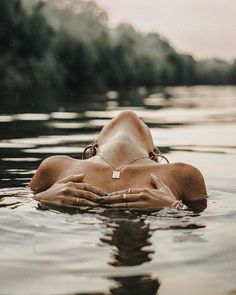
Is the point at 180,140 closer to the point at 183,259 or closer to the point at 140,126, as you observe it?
the point at 140,126

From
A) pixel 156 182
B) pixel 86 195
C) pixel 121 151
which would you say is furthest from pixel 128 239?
pixel 121 151

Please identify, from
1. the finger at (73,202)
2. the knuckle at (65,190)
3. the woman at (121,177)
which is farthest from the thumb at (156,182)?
the knuckle at (65,190)

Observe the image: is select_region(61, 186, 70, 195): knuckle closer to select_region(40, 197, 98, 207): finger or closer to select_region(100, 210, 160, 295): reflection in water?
select_region(40, 197, 98, 207): finger

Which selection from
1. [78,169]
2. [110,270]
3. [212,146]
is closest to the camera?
[110,270]

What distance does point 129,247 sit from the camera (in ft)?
10.2

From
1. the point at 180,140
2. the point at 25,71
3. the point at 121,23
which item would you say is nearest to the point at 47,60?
the point at 25,71

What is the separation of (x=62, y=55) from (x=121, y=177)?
167 ft

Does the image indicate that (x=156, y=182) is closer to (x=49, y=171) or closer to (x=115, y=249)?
(x=49, y=171)

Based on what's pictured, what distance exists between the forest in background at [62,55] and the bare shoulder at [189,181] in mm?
15669

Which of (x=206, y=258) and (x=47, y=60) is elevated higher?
(x=47, y=60)

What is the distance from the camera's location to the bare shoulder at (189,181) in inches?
173

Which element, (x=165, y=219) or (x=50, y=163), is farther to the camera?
(x=50, y=163)

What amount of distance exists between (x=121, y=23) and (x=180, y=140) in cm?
9910

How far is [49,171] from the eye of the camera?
15.5 ft
